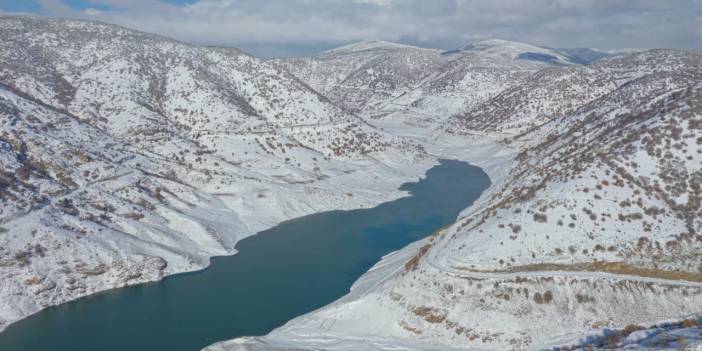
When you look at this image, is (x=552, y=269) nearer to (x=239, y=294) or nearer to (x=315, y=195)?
(x=239, y=294)

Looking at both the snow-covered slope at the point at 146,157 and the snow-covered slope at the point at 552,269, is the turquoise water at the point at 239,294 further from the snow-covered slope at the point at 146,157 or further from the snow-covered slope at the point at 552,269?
the snow-covered slope at the point at 552,269

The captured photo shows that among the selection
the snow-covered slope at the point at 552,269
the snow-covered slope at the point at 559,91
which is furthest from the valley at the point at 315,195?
the snow-covered slope at the point at 559,91

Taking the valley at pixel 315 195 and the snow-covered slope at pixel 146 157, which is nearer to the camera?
the valley at pixel 315 195

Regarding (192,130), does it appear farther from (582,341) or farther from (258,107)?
(582,341)

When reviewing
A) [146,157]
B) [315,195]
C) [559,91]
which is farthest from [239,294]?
[559,91]

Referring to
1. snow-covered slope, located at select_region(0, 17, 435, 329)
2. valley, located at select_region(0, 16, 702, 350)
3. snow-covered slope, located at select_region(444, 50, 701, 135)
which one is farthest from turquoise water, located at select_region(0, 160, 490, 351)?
snow-covered slope, located at select_region(444, 50, 701, 135)

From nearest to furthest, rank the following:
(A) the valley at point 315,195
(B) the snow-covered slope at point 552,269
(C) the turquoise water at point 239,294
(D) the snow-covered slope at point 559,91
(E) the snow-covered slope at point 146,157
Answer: (B) the snow-covered slope at point 552,269, (A) the valley at point 315,195, (C) the turquoise water at point 239,294, (E) the snow-covered slope at point 146,157, (D) the snow-covered slope at point 559,91
